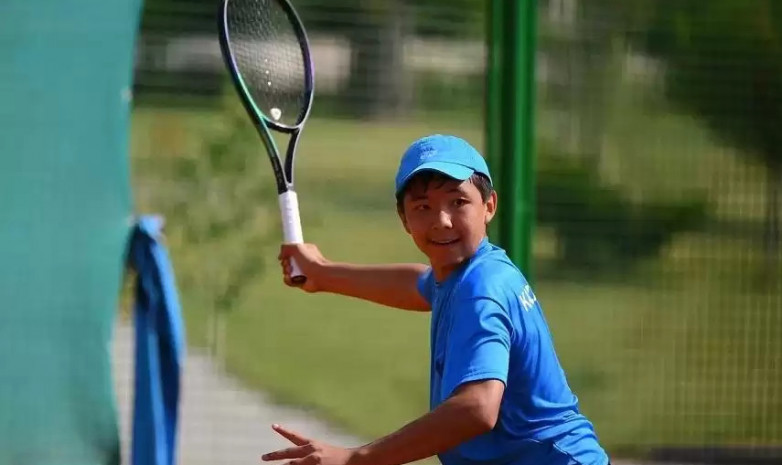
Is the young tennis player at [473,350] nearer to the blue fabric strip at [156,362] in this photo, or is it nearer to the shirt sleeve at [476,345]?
the shirt sleeve at [476,345]

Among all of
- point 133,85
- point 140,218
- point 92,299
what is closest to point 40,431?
point 92,299

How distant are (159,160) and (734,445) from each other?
2248mm

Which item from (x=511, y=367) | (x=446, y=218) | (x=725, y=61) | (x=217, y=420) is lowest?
(x=217, y=420)

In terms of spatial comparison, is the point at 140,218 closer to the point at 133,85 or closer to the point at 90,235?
the point at 90,235

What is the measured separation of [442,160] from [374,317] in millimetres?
1961

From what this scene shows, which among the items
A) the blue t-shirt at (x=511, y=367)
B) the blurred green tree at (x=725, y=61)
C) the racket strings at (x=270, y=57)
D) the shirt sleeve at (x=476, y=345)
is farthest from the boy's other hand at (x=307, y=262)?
the blurred green tree at (x=725, y=61)

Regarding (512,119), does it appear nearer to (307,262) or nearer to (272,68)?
(272,68)

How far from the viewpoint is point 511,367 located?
3.09 metres

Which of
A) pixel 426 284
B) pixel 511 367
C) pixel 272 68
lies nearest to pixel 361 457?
pixel 511 367

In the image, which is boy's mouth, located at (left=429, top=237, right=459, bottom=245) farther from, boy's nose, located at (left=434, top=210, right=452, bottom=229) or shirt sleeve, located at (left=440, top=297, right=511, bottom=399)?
shirt sleeve, located at (left=440, top=297, right=511, bottom=399)

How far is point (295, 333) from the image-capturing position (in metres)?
4.94

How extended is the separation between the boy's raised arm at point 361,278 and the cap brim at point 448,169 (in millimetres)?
739

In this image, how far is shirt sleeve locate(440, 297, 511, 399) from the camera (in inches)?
114

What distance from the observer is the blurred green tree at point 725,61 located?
4.93 m
